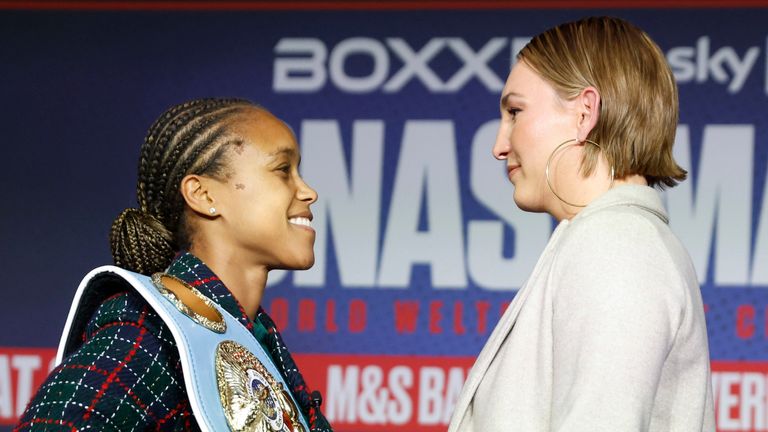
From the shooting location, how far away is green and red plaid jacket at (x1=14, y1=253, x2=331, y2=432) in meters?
1.59

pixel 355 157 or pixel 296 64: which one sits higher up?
pixel 296 64

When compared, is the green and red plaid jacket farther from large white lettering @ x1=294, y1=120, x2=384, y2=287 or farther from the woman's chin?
large white lettering @ x1=294, y1=120, x2=384, y2=287

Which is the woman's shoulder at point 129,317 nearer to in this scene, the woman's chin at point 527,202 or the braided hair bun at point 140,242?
the braided hair bun at point 140,242

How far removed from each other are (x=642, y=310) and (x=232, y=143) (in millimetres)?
791

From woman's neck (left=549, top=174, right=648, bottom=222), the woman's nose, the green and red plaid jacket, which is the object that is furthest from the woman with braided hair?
woman's neck (left=549, top=174, right=648, bottom=222)

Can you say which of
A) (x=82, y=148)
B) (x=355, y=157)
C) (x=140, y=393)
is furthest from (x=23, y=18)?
(x=140, y=393)

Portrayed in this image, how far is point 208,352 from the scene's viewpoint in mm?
1691

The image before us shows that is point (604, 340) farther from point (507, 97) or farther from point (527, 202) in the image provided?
point (507, 97)

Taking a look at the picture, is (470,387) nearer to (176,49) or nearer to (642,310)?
(642,310)

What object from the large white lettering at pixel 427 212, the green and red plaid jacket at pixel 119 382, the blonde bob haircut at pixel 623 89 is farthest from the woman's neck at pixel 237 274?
the large white lettering at pixel 427 212

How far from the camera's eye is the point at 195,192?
1.97m

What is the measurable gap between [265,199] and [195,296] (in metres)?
0.25

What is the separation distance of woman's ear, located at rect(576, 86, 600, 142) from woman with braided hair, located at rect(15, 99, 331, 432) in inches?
21.5

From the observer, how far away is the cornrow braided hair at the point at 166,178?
198cm
